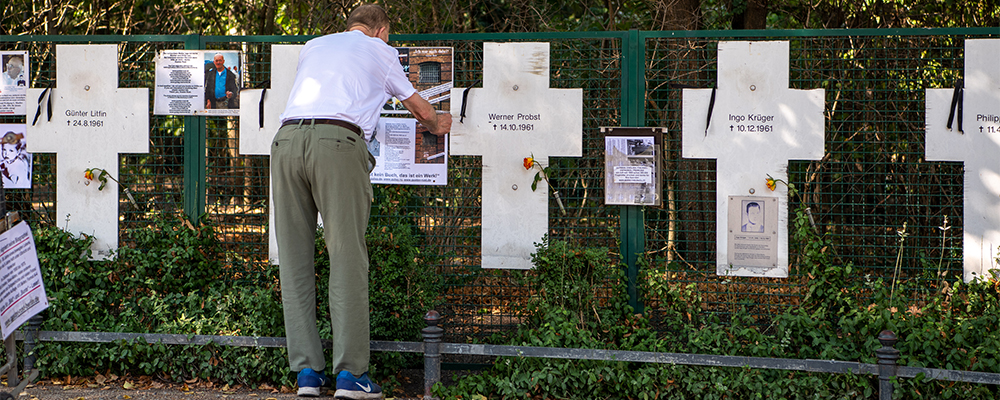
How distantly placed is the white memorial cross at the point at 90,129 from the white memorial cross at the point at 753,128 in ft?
13.0

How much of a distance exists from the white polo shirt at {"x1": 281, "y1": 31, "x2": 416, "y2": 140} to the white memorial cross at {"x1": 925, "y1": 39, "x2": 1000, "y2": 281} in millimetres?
3503

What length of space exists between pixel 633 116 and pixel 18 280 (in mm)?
3754

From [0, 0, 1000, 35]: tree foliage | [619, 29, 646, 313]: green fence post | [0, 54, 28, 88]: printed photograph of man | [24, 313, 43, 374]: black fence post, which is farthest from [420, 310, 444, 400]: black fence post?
[0, 0, 1000, 35]: tree foliage

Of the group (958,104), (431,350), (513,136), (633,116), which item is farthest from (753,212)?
(431,350)

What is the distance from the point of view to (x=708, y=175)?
5.27 m

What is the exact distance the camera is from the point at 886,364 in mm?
4008

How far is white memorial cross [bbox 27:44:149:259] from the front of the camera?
5.41 meters

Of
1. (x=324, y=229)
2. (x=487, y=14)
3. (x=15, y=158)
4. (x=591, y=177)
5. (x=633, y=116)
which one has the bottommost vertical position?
(x=324, y=229)

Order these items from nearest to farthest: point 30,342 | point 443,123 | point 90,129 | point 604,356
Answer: point 604,356, point 443,123, point 30,342, point 90,129

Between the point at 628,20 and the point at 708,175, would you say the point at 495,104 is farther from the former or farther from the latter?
the point at 628,20

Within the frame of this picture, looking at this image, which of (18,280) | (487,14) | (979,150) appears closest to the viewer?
(18,280)

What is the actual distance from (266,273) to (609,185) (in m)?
2.40

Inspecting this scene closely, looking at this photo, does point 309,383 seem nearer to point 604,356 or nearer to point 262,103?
point 604,356

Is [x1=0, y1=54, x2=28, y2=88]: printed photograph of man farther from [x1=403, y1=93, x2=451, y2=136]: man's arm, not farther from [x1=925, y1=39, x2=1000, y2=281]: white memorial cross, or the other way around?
[x1=925, y1=39, x2=1000, y2=281]: white memorial cross
